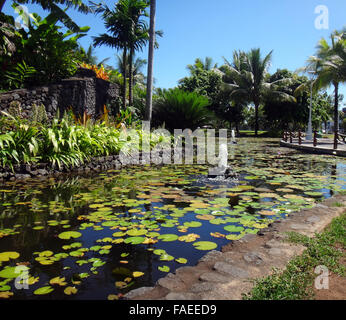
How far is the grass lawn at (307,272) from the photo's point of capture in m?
1.70

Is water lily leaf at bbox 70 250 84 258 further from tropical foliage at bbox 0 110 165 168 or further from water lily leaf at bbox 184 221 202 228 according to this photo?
tropical foliage at bbox 0 110 165 168

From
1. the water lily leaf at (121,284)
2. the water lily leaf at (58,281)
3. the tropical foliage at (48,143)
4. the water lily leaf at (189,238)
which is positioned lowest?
the water lily leaf at (121,284)

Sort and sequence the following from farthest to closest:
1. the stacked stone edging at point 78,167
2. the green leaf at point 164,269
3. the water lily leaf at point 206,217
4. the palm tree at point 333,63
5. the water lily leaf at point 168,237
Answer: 1. the palm tree at point 333,63
2. the stacked stone edging at point 78,167
3. the water lily leaf at point 206,217
4. the water lily leaf at point 168,237
5. the green leaf at point 164,269

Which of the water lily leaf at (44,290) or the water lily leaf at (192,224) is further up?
the water lily leaf at (192,224)

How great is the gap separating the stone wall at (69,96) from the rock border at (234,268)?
6704 mm

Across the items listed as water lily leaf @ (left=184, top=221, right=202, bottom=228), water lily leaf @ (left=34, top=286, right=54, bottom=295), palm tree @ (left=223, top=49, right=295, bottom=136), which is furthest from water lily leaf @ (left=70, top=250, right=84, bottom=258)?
palm tree @ (left=223, top=49, right=295, bottom=136)

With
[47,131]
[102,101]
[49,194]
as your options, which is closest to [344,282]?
[49,194]

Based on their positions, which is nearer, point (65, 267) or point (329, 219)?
point (65, 267)

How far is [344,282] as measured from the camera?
6.19ft

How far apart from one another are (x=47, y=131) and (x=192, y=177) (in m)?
3.57

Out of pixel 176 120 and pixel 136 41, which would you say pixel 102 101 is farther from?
pixel 136 41

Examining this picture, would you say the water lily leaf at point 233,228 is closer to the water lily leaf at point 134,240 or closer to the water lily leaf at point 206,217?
the water lily leaf at point 206,217

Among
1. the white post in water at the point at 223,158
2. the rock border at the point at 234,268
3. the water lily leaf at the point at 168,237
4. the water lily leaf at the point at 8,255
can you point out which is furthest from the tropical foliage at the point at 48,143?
the rock border at the point at 234,268

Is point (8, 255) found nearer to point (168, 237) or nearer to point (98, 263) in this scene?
point (98, 263)
